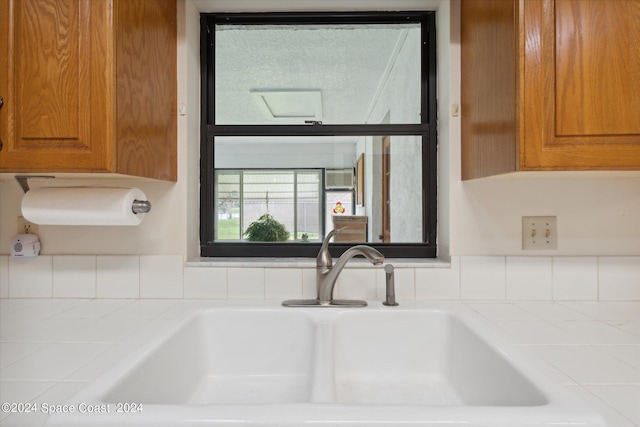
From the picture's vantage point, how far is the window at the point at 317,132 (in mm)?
1444

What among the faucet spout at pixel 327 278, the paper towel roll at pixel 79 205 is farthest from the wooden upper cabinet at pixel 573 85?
the paper towel roll at pixel 79 205

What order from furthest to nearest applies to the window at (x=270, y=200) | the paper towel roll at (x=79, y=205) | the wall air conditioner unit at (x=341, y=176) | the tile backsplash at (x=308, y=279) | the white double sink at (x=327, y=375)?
the wall air conditioner unit at (x=341, y=176) → the window at (x=270, y=200) → the tile backsplash at (x=308, y=279) → the paper towel roll at (x=79, y=205) → the white double sink at (x=327, y=375)

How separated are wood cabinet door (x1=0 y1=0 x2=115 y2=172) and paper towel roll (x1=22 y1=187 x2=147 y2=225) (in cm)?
16

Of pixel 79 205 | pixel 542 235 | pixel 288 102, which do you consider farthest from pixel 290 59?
pixel 542 235

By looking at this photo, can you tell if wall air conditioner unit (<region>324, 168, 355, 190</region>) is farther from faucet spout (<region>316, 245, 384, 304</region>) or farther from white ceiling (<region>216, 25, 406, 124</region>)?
faucet spout (<region>316, 245, 384, 304</region>)

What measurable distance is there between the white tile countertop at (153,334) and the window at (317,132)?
1.37 feet

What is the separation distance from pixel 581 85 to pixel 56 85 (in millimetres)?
1328

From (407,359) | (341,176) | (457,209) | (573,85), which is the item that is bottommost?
(407,359)

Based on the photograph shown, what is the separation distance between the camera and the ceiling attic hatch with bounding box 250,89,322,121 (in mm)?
1777

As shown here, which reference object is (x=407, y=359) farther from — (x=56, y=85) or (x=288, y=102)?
(x=288, y=102)

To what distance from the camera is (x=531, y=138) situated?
35.4 inches

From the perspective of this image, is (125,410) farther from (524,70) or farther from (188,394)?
(524,70)

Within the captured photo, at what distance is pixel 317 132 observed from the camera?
1.45 meters

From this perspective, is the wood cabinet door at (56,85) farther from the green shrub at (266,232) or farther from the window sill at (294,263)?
the green shrub at (266,232)
